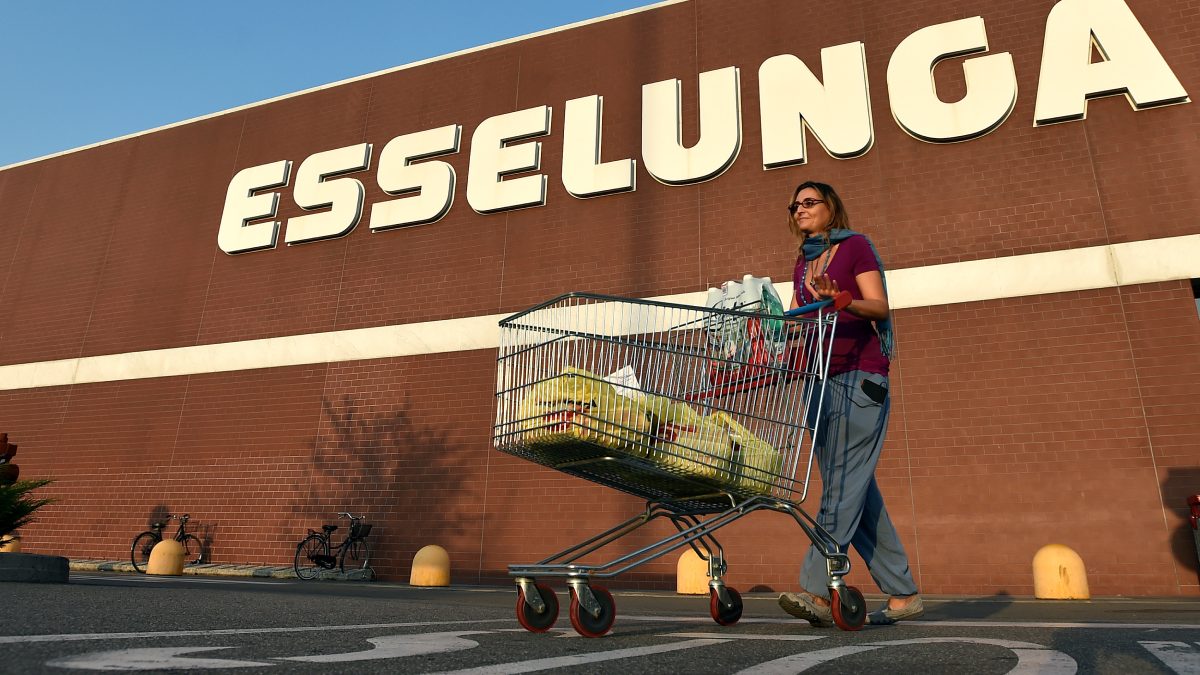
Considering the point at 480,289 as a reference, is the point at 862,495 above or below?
below

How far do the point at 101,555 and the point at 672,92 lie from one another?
504 inches

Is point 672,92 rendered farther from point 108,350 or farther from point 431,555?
point 108,350

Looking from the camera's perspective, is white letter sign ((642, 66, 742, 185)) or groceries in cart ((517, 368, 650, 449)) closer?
groceries in cart ((517, 368, 650, 449))

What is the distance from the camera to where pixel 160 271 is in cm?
1596

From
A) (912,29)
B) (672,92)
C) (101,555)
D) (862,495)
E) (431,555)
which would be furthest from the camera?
(101,555)

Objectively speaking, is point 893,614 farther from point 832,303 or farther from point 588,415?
point 588,415

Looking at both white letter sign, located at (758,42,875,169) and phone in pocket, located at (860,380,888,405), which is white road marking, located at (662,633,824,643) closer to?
phone in pocket, located at (860,380,888,405)

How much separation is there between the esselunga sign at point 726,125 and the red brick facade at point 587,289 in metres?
0.21

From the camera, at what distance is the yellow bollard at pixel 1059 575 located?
27.0ft

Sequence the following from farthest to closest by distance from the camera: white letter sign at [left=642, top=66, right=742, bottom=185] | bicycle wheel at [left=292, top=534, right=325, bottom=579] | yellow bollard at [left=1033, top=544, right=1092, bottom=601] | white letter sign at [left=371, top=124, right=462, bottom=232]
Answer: white letter sign at [left=371, top=124, right=462, bottom=232], white letter sign at [left=642, top=66, right=742, bottom=185], bicycle wheel at [left=292, top=534, right=325, bottom=579], yellow bollard at [left=1033, top=544, right=1092, bottom=601]

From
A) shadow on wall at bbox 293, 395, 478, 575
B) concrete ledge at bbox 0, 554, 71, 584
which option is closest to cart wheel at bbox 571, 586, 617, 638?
concrete ledge at bbox 0, 554, 71, 584

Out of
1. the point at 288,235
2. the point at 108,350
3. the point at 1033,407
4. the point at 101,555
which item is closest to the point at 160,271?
the point at 108,350

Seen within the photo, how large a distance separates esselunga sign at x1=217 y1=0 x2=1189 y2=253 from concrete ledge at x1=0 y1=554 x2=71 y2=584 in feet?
27.2

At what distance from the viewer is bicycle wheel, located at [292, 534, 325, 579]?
39.8 feet
